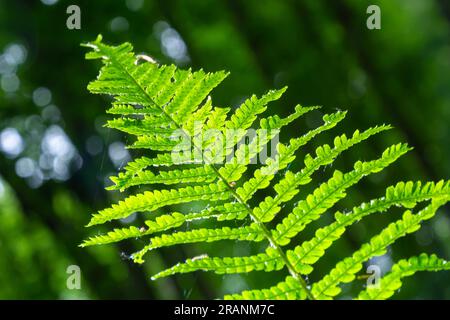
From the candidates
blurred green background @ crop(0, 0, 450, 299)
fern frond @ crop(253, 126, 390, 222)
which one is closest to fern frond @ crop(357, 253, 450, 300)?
fern frond @ crop(253, 126, 390, 222)

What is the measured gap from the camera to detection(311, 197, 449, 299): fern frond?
1.49ft

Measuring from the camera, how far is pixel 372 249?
46 cm

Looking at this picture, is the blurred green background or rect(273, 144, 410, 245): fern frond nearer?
rect(273, 144, 410, 245): fern frond

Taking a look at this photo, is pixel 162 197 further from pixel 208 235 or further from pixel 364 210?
pixel 364 210

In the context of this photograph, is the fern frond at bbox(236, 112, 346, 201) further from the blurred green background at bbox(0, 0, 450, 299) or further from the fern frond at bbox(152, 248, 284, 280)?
the blurred green background at bbox(0, 0, 450, 299)

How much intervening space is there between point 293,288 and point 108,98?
374 cm

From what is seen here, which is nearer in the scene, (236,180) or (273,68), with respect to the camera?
(236,180)

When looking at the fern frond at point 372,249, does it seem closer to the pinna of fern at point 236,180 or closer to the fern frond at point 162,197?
the pinna of fern at point 236,180

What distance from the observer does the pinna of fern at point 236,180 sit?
0.47 meters

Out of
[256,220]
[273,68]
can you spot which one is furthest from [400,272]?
[273,68]

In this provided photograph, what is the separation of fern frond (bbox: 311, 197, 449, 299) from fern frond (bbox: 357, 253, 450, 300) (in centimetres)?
2

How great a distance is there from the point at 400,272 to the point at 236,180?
0.17 metres

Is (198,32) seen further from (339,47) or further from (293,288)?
(293,288)

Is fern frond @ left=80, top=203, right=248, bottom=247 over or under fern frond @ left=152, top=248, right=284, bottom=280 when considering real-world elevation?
over
